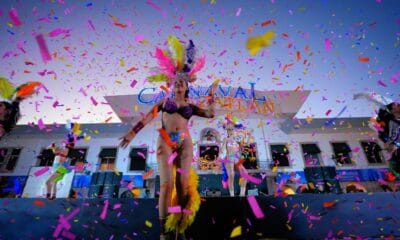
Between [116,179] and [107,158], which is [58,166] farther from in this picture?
[107,158]

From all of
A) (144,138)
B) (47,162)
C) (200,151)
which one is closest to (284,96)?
(200,151)

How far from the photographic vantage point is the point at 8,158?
17.5 metres

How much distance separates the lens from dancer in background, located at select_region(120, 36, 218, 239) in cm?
252

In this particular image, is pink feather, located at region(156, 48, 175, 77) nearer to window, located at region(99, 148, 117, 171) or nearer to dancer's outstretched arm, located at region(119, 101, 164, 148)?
dancer's outstretched arm, located at region(119, 101, 164, 148)

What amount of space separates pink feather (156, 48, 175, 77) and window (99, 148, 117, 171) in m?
15.1

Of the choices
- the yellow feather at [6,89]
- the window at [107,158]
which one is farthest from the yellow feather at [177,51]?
the window at [107,158]

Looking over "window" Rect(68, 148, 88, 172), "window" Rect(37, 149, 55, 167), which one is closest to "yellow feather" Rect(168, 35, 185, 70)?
"window" Rect(68, 148, 88, 172)

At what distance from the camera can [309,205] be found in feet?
9.30

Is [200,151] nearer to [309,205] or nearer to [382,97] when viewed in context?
[382,97]

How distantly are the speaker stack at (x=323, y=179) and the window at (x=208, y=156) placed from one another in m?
6.18

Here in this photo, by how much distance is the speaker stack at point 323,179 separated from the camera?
12484mm

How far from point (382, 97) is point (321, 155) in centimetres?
1340

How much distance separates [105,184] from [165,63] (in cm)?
1199

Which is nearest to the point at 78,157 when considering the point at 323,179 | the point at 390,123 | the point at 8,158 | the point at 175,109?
the point at 8,158
